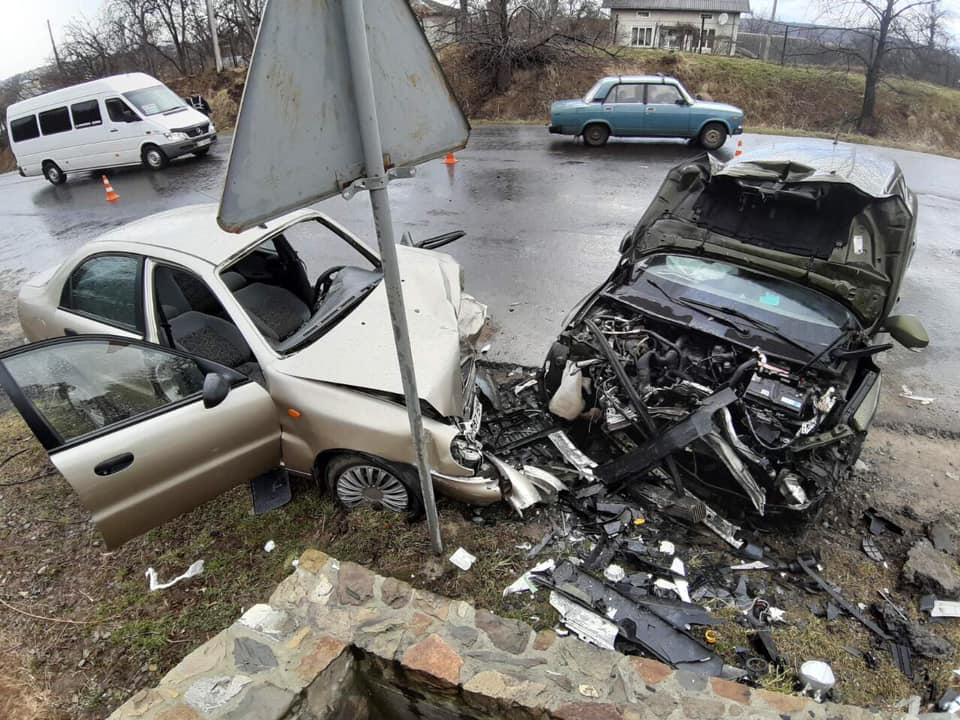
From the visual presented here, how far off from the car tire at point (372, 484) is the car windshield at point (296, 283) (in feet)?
3.06

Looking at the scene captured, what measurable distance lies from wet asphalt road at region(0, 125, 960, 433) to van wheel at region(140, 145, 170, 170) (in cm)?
31

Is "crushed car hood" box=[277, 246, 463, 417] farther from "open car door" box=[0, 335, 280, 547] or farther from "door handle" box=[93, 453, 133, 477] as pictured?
"door handle" box=[93, 453, 133, 477]

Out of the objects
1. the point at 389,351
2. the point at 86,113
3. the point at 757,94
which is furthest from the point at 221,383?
the point at 757,94

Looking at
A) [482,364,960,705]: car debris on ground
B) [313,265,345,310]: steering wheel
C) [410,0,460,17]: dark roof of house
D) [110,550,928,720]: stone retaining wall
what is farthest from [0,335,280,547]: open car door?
[410,0,460,17]: dark roof of house

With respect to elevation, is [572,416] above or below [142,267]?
below

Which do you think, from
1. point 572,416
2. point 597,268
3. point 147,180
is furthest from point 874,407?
point 147,180

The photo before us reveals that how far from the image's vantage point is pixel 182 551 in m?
3.63

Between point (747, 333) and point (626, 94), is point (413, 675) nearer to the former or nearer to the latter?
point (747, 333)

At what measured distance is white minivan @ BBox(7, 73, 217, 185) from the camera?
13617 mm

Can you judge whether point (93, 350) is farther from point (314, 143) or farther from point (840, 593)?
point (840, 593)

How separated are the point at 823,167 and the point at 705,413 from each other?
2776mm

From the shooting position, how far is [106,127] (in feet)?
45.1

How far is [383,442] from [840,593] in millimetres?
2851

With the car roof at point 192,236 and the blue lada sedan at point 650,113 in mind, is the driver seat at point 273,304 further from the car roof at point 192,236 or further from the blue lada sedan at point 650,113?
the blue lada sedan at point 650,113
